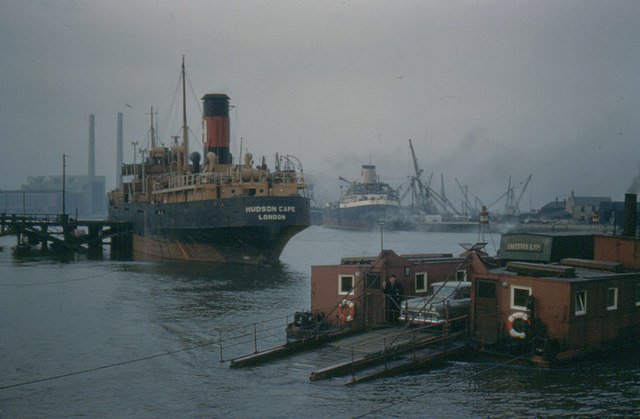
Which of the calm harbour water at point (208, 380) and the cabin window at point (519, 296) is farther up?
the cabin window at point (519, 296)

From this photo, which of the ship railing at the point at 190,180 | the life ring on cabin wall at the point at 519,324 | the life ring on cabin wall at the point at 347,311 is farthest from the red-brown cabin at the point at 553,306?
the ship railing at the point at 190,180

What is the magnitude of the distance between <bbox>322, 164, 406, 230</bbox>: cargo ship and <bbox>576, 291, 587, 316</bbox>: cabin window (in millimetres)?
125812

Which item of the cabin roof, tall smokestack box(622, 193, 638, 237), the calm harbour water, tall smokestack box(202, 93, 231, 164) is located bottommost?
the calm harbour water

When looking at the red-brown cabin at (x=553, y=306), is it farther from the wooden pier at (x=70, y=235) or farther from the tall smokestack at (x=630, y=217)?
the wooden pier at (x=70, y=235)

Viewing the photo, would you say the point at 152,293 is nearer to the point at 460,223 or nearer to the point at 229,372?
the point at 229,372

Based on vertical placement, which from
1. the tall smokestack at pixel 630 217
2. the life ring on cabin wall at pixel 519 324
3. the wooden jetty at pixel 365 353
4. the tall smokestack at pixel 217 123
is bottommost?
the wooden jetty at pixel 365 353

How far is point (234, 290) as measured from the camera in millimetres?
40406

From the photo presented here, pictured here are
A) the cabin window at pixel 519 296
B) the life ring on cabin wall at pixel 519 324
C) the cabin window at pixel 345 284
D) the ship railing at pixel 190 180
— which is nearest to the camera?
the life ring on cabin wall at pixel 519 324

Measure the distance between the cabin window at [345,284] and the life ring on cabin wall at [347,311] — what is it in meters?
0.54

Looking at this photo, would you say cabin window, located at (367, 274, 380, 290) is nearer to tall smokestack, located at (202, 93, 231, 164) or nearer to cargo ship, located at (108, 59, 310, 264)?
cargo ship, located at (108, 59, 310, 264)

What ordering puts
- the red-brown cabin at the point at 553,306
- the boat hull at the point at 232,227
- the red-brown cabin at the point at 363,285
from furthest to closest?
the boat hull at the point at 232,227
the red-brown cabin at the point at 363,285
the red-brown cabin at the point at 553,306

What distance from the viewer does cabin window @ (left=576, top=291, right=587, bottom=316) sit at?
67.8 ft

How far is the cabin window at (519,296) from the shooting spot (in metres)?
21.0

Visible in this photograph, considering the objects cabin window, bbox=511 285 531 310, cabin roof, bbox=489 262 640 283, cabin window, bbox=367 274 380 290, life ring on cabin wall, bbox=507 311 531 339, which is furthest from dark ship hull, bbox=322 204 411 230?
life ring on cabin wall, bbox=507 311 531 339
